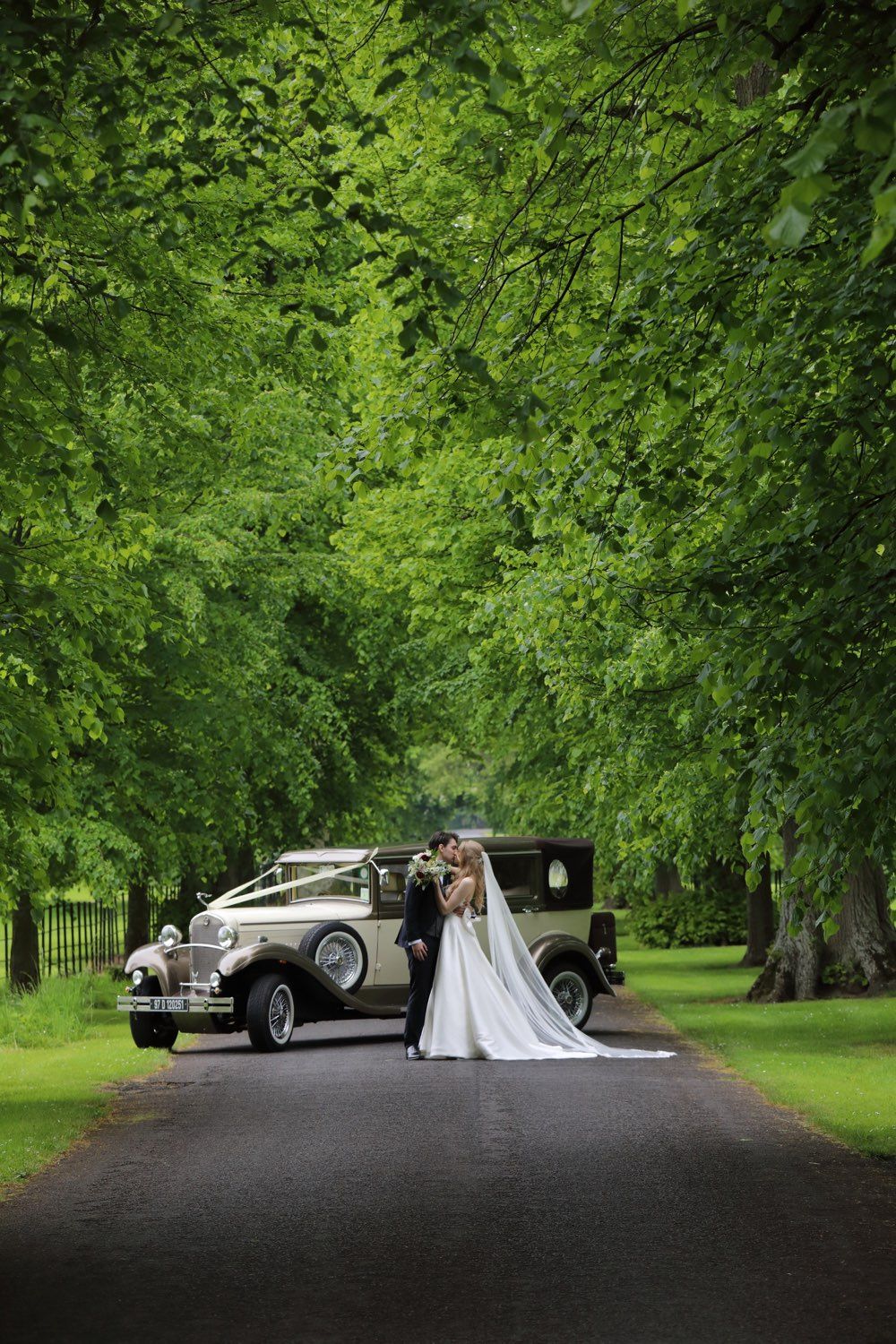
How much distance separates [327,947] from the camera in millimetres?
18594

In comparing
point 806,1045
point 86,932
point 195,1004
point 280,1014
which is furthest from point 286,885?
point 86,932

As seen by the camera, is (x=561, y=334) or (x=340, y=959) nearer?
(x=561, y=334)

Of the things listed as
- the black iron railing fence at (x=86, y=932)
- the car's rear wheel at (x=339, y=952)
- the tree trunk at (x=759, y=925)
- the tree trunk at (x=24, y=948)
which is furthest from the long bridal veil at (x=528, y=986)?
the tree trunk at (x=759, y=925)

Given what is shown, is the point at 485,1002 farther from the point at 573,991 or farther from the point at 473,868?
the point at 573,991

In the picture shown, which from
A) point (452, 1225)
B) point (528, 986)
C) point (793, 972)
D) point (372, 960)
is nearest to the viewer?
point (452, 1225)

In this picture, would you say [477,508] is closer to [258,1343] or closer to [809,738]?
[809,738]

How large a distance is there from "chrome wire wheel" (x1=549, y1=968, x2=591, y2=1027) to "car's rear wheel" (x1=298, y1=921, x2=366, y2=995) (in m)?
2.21

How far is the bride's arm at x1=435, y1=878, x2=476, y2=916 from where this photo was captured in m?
17.5

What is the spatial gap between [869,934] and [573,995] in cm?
669

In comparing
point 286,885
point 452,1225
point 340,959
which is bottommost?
point 452,1225

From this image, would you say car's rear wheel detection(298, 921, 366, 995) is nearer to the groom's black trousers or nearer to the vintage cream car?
the vintage cream car

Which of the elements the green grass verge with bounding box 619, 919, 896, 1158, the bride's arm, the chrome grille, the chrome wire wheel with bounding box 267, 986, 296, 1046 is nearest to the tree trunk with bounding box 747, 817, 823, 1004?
the green grass verge with bounding box 619, 919, 896, 1158

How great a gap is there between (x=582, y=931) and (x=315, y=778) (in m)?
11.1

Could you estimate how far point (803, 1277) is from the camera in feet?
23.5
